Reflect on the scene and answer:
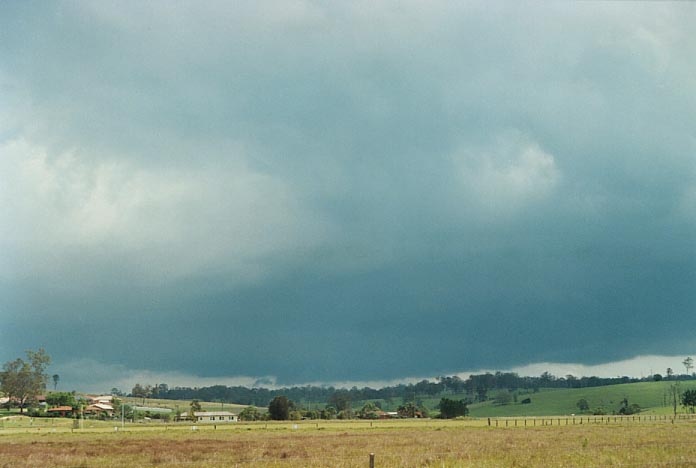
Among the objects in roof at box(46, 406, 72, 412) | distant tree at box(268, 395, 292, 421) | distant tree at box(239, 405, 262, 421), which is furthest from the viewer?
roof at box(46, 406, 72, 412)

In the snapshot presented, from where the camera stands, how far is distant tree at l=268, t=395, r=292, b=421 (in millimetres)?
173750

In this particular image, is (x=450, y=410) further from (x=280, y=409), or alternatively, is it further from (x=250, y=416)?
(x=250, y=416)

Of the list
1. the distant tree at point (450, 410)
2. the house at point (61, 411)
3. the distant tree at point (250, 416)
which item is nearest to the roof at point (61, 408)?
the house at point (61, 411)

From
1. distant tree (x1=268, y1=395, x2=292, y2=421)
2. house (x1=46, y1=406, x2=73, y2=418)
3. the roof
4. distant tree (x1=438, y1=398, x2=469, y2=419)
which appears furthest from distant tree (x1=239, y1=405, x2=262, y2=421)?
distant tree (x1=438, y1=398, x2=469, y2=419)

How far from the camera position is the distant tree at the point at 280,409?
570 ft

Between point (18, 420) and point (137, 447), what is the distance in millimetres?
111497

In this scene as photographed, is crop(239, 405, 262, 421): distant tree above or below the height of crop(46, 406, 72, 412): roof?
below

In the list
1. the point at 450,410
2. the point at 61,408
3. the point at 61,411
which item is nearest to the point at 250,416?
the point at 61,411

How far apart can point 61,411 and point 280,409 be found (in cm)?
6599

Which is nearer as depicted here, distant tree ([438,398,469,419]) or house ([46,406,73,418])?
distant tree ([438,398,469,419])

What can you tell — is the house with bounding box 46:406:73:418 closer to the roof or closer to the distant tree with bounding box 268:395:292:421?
the roof

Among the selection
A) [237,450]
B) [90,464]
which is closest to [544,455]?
[237,450]

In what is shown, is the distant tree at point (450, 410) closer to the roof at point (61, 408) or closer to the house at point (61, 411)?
the house at point (61, 411)

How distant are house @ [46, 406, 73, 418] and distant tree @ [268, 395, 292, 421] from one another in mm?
58858
